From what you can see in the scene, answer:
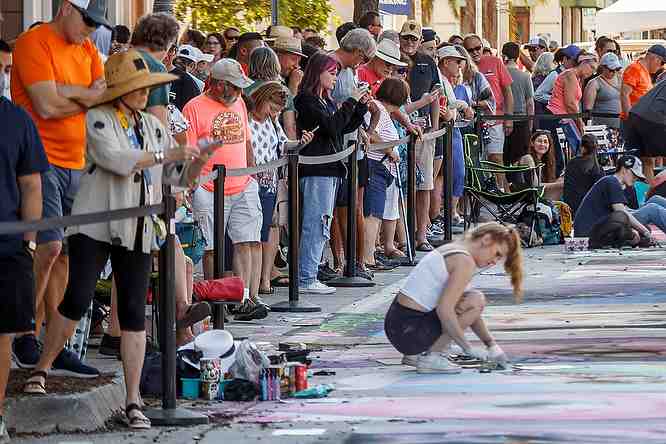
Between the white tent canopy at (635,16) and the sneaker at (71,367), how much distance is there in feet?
88.7

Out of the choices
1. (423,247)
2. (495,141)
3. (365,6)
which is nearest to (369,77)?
(423,247)

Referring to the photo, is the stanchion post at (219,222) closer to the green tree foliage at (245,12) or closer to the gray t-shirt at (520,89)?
the gray t-shirt at (520,89)

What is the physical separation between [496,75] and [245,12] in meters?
7.71

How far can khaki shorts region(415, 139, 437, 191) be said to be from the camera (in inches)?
690

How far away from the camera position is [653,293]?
567 inches

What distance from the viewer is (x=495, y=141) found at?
871 inches

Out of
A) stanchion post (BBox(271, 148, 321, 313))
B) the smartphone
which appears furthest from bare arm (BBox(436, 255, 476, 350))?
stanchion post (BBox(271, 148, 321, 313))

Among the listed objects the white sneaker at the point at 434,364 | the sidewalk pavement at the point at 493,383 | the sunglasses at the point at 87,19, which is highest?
the sunglasses at the point at 87,19

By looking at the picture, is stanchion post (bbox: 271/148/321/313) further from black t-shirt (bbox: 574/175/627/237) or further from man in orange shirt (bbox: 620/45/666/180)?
man in orange shirt (bbox: 620/45/666/180)

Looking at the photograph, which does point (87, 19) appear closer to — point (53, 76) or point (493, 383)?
point (53, 76)

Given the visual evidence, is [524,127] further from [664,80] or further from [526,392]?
[526,392]

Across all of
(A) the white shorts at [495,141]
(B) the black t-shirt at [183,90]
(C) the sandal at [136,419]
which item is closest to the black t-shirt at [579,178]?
(A) the white shorts at [495,141]

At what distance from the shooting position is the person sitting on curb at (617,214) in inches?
712

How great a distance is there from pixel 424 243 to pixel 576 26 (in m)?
53.6
